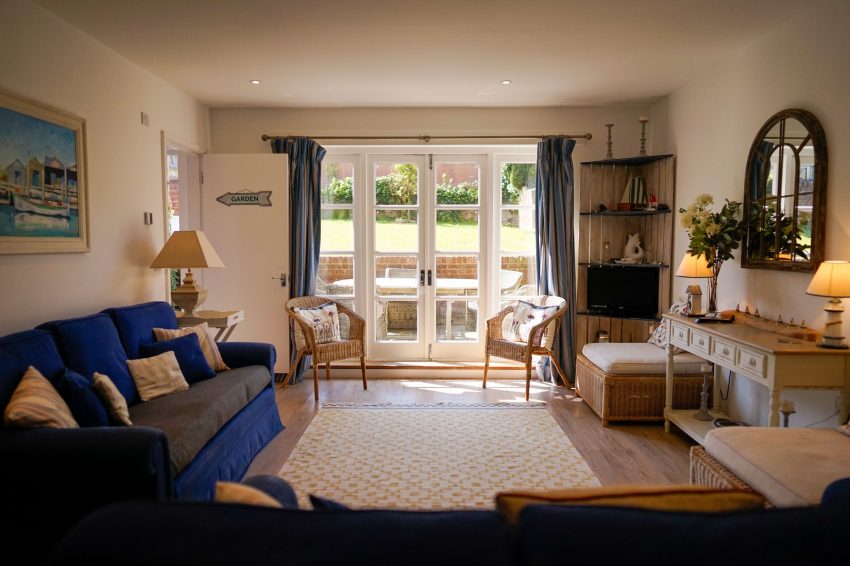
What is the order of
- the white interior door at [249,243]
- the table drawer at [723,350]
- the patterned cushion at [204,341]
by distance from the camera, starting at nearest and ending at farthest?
the table drawer at [723,350]
the patterned cushion at [204,341]
the white interior door at [249,243]

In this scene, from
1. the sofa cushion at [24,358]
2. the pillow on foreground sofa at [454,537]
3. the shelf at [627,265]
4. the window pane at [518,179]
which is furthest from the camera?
the window pane at [518,179]

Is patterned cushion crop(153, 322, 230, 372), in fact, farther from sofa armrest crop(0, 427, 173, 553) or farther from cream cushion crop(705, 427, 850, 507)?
cream cushion crop(705, 427, 850, 507)

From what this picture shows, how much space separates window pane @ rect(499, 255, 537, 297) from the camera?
553 centimetres

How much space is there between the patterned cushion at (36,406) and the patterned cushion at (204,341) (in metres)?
1.13

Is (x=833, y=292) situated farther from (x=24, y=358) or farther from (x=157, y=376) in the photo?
(x=24, y=358)

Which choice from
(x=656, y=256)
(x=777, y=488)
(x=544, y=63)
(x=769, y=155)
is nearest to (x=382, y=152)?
(x=544, y=63)

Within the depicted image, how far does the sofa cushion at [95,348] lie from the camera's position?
2668mm

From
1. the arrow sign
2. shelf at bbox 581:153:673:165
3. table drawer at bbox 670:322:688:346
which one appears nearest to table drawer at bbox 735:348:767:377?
table drawer at bbox 670:322:688:346

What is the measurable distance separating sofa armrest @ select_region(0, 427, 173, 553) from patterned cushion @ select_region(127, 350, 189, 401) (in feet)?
3.23

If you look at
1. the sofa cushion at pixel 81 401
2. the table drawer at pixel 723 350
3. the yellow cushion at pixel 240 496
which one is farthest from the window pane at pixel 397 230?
the yellow cushion at pixel 240 496

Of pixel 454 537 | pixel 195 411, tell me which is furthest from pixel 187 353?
pixel 454 537

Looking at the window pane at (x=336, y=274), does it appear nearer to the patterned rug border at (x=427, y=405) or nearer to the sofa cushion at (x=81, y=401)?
the patterned rug border at (x=427, y=405)

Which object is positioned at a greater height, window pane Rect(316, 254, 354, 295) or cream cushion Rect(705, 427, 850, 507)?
window pane Rect(316, 254, 354, 295)

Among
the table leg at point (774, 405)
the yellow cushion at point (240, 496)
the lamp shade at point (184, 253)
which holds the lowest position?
the table leg at point (774, 405)
